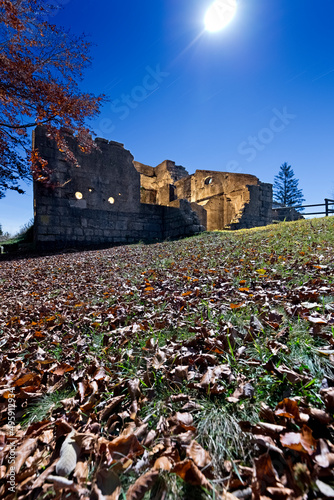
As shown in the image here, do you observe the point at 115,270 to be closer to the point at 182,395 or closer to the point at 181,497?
the point at 182,395

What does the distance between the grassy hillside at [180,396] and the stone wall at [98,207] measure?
7.84 meters

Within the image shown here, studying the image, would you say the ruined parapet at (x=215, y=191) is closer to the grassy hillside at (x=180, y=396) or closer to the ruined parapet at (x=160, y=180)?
the ruined parapet at (x=160, y=180)

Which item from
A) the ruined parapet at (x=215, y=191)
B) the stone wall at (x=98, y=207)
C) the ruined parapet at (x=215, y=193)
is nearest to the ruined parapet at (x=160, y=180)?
the ruined parapet at (x=215, y=193)

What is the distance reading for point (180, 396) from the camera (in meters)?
1.24

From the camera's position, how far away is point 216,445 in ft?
3.18

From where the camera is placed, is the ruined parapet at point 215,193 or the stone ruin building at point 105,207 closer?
the stone ruin building at point 105,207

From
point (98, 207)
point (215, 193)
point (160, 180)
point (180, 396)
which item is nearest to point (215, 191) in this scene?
point (215, 193)

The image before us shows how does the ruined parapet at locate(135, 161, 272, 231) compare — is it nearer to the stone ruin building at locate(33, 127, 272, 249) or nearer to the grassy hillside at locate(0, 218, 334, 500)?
the stone ruin building at locate(33, 127, 272, 249)

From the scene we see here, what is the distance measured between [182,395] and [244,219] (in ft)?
43.0

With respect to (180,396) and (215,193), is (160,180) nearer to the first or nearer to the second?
(215,193)

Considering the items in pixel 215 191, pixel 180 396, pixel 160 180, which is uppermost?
pixel 160 180

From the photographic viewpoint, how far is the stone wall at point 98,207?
9.63 meters

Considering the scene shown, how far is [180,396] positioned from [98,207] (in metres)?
10.5

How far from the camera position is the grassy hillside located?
0.86 meters
